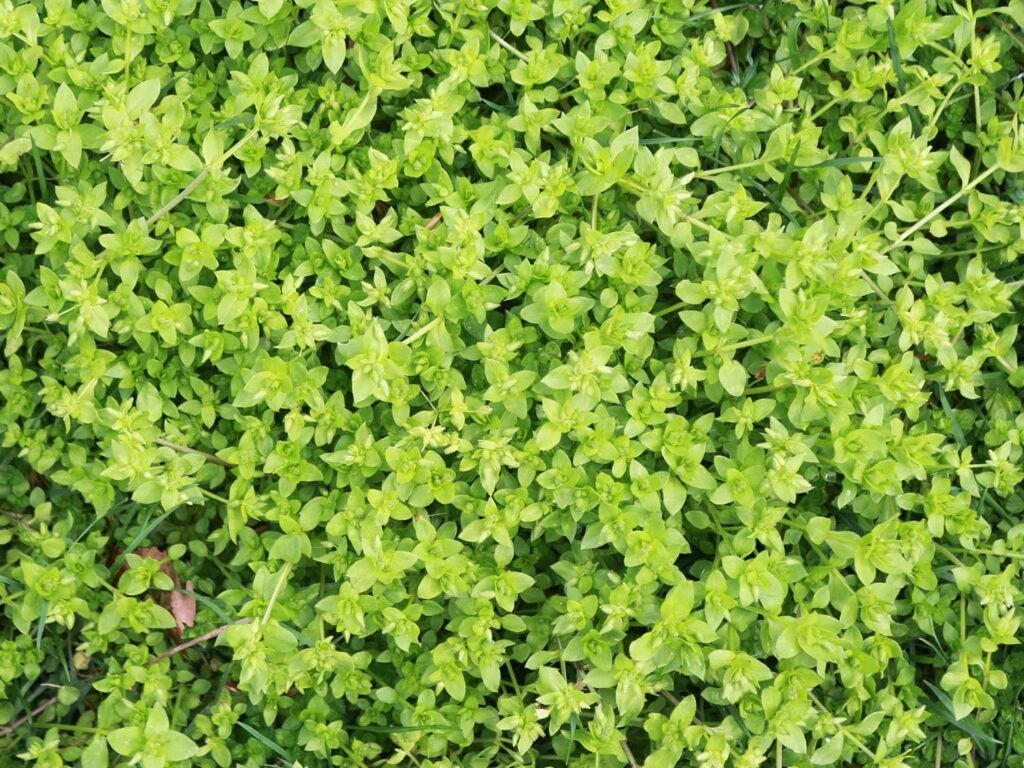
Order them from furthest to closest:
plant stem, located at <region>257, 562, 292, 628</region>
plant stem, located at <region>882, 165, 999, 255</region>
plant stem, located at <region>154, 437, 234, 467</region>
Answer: plant stem, located at <region>882, 165, 999, 255</region>, plant stem, located at <region>154, 437, 234, 467</region>, plant stem, located at <region>257, 562, 292, 628</region>

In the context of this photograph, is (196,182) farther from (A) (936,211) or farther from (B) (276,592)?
(A) (936,211)

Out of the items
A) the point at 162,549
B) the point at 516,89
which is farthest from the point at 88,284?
the point at 516,89

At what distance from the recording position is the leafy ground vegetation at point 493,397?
2711 millimetres

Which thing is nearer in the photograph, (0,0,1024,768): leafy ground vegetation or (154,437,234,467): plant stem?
(0,0,1024,768): leafy ground vegetation

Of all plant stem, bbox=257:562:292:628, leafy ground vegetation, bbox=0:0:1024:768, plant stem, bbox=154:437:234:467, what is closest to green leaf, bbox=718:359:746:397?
leafy ground vegetation, bbox=0:0:1024:768

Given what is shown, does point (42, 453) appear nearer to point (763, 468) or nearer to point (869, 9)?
point (763, 468)

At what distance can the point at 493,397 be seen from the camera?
8.84ft

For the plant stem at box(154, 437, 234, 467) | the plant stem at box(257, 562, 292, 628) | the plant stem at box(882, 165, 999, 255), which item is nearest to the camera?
the plant stem at box(257, 562, 292, 628)

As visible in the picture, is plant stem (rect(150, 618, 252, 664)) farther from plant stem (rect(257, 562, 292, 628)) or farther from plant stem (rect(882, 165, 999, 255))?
A: plant stem (rect(882, 165, 999, 255))

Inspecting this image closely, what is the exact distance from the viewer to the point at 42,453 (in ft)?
9.69

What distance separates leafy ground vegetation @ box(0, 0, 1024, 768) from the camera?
8.89 feet

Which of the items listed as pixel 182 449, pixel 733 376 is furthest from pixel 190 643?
pixel 733 376

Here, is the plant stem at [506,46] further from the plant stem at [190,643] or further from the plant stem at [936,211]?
the plant stem at [190,643]

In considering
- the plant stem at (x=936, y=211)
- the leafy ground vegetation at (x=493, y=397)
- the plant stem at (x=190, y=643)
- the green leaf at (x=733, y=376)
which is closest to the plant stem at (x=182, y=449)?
the leafy ground vegetation at (x=493, y=397)
